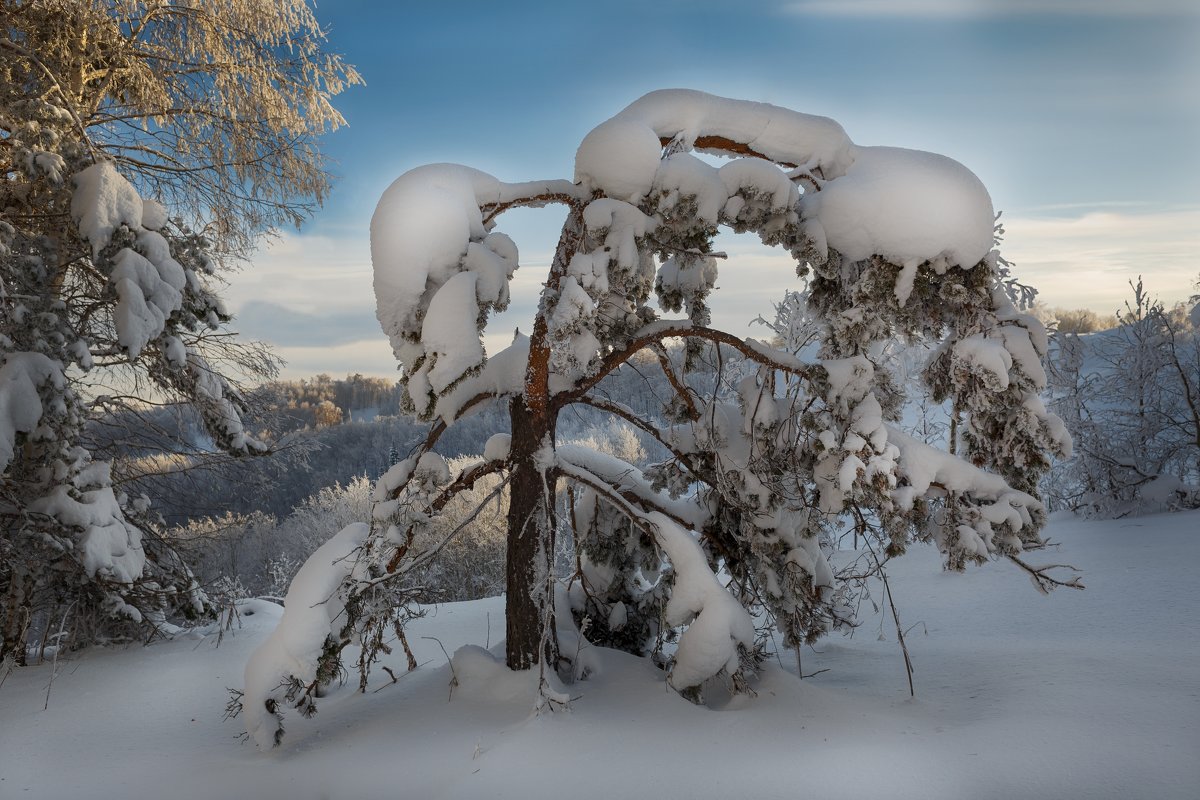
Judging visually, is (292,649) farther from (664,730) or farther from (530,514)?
(664,730)

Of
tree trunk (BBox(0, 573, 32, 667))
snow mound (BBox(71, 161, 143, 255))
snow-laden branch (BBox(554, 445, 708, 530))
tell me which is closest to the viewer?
snow-laden branch (BBox(554, 445, 708, 530))

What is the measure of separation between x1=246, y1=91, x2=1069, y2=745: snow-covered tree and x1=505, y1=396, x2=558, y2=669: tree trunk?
17mm

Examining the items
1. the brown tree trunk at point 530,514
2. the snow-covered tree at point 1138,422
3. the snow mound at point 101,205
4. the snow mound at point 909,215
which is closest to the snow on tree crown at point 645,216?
the snow mound at point 909,215

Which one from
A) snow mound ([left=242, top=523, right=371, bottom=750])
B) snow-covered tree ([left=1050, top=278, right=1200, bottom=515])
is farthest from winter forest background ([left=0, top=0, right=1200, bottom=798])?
snow-covered tree ([left=1050, top=278, right=1200, bottom=515])

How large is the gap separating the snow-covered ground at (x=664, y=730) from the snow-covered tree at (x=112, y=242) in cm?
119

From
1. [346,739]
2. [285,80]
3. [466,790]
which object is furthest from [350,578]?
→ [285,80]

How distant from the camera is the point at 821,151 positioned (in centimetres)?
527

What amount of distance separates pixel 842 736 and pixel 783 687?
752 millimetres

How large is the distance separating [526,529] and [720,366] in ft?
5.93

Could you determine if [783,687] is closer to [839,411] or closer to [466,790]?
[839,411]

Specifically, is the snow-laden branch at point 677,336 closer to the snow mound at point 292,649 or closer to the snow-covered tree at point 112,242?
the snow mound at point 292,649

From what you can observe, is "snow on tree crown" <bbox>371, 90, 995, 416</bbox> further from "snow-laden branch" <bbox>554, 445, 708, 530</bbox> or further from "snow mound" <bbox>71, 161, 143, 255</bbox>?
"snow mound" <bbox>71, 161, 143, 255</bbox>

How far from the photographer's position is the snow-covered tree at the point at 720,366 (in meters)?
4.57

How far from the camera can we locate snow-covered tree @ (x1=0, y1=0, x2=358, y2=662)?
6430mm
